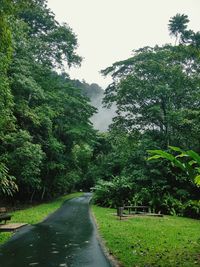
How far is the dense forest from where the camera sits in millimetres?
20359

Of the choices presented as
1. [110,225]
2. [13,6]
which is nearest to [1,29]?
[13,6]

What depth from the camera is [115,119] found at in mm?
28703

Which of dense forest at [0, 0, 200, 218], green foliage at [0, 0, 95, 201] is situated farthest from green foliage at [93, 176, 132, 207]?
green foliage at [0, 0, 95, 201]

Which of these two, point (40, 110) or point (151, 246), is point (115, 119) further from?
point (151, 246)

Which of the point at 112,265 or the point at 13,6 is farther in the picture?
the point at 13,6

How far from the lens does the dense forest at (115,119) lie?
20359 mm

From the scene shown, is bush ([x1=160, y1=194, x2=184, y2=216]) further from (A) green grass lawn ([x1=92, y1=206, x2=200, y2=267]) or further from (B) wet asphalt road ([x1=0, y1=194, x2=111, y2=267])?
(B) wet asphalt road ([x1=0, y1=194, x2=111, y2=267])

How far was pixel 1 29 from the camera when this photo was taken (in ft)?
28.2

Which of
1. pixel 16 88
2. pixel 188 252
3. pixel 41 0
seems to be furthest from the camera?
pixel 41 0

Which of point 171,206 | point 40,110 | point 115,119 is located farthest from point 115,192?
point 40,110

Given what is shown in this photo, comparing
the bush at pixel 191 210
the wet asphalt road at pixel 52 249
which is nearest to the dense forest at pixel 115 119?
the bush at pixel 191 210

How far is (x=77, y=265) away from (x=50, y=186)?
26772 mm

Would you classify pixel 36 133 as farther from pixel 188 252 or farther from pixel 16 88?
pixel 188 252

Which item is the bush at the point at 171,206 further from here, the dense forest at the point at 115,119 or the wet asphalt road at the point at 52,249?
the wet asphalt road at the point at 52,249
